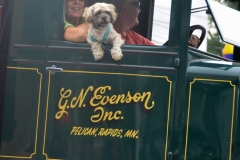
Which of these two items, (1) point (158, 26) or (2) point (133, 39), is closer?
(2) point (133, 39)

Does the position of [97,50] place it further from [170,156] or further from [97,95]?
[170,156]

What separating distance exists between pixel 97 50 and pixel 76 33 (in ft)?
0.69

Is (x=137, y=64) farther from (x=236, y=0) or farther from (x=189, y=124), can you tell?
(x=236, y=0)

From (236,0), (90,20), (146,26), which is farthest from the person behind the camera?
(146,26)

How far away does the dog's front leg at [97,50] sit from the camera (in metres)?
3.33

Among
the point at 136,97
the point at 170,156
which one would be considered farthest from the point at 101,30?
the point at 170,156

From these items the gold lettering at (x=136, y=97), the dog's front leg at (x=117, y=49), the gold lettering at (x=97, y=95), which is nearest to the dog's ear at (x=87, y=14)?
the dog's front leg at (x=117, y=49)

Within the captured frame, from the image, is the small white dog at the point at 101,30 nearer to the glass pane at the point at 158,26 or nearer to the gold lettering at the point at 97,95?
the gold lettering at the point at 97,95

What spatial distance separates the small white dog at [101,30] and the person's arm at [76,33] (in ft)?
0.16

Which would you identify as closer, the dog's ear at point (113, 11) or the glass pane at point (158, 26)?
the dog's ear at point (113, 11)

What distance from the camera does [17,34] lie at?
3477 millimetres

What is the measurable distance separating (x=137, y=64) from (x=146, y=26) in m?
1.56

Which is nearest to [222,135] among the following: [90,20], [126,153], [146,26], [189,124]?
[189,124]

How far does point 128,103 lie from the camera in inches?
131
